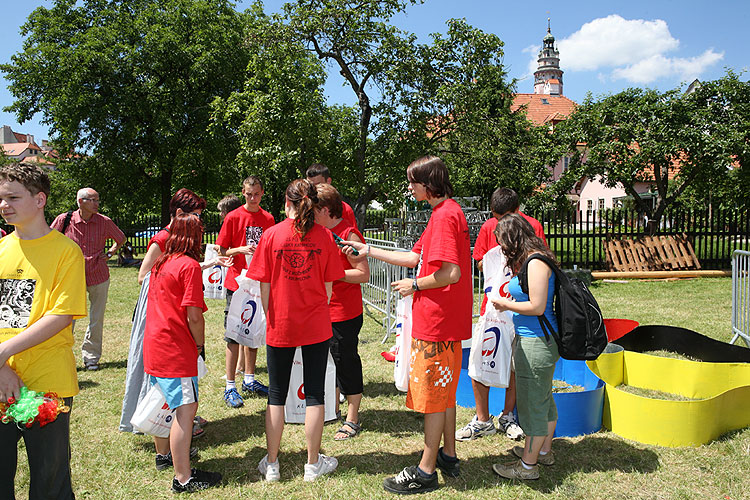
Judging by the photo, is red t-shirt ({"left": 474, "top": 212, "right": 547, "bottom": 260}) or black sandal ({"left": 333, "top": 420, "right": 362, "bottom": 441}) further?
red t-shirt ({"left": 474, "top": 212, "right": 547, "bottom": 260})

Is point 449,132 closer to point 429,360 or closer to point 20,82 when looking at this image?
point 429,360

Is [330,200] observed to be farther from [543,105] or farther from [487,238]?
[543,105]

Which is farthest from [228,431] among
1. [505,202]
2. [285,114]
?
[285,114]

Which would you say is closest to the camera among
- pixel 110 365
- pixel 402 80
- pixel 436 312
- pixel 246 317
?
pixel 436 312

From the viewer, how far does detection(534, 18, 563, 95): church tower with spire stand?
390 feet

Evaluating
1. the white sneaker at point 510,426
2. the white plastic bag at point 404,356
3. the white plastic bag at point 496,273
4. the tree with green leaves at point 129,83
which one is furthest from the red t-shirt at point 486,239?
the tree with green leaves at point 129,83

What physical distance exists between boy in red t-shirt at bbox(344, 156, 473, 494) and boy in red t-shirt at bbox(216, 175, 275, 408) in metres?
2.10

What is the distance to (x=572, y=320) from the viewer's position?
10.7 feet

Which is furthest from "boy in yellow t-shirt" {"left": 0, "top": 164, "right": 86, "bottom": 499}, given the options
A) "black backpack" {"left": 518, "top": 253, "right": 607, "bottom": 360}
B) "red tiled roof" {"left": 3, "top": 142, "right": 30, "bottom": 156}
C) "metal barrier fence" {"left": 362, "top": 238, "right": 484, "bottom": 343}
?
"red tiled roof" {"left": 3, "top": 142, "right": 30, "bottom": 156}

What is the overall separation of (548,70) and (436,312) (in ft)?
431

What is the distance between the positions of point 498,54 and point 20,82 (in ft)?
57.0

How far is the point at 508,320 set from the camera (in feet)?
13.7

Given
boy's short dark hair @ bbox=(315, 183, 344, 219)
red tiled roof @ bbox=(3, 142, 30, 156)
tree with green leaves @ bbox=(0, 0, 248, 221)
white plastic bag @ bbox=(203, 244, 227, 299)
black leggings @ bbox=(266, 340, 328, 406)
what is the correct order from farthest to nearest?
red tiled roof @ bbox=(3, 142, 30, 156) → tree with green leaves @ bbox=(0, 0, 248, 221) → white plastic bag @ bbox=(203, 244, 227, 299) → boy's short dark hair @ bbox=(315, 183, 344, 219) → black leggings @ bbox=(266, 340, 328, 406)

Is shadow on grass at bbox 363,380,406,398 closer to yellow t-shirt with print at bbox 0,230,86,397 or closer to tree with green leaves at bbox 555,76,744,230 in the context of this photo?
yellow t-shirt with print at bbox 0,230,86,397
